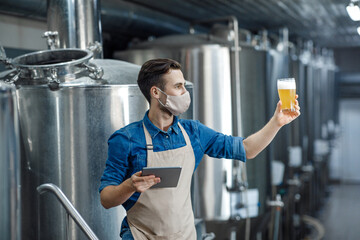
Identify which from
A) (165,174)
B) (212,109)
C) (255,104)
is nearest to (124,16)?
(212,109)

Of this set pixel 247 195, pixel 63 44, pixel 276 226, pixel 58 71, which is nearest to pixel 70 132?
pixel 58 71

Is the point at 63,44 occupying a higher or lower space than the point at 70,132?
higher

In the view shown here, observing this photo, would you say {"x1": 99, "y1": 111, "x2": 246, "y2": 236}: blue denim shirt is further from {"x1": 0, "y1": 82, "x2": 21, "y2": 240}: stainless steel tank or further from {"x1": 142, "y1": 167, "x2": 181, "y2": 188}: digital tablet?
{"x1": 0, "y1": 82, "x2": 21, "y2": 240}: stainless steel tank

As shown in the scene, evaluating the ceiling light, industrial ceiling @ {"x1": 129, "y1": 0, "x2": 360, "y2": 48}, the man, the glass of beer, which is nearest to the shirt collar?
the man

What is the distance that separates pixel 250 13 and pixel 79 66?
350 centimetres

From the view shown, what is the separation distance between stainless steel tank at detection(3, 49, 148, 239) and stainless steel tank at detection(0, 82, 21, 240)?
79cm

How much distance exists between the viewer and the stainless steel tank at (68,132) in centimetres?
248

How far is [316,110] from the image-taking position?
7965mm

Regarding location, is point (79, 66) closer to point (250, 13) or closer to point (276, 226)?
point (276, 226)

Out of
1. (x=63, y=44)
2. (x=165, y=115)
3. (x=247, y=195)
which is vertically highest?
(x=63, y=44)

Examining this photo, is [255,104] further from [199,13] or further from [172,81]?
[172,81]

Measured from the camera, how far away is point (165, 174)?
174 cm

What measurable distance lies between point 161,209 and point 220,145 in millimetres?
401

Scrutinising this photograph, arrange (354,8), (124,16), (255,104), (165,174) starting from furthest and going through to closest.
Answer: (354,8), (124,16), (255,104), (165,174)
